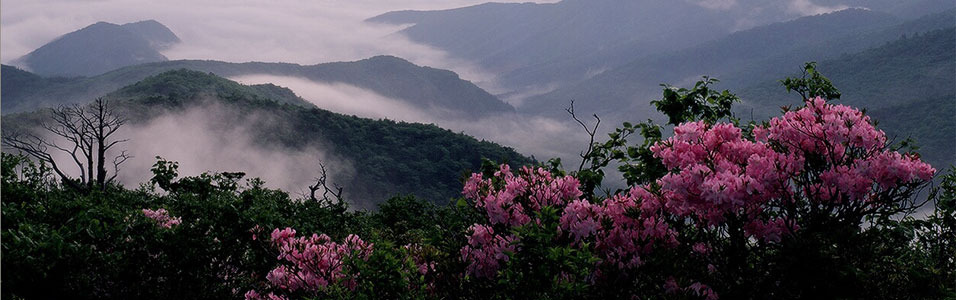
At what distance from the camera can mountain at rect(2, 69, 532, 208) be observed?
113 metres

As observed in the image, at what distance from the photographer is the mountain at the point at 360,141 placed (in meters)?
113

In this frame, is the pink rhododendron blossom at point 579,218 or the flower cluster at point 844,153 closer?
the flower cluster at point 844,153

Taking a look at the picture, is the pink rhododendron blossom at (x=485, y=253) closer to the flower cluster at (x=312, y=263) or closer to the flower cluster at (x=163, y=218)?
the flower cluster at (x=312, y=263)

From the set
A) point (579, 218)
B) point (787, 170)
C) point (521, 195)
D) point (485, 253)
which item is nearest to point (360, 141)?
point (521, 195)

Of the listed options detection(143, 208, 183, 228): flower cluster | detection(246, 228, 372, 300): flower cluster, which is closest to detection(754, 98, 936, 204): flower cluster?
detection(246, 228, 372, 300): flower cluster

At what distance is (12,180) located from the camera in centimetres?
1188

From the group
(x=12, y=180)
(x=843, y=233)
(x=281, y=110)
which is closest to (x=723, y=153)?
(x=843, y=233)

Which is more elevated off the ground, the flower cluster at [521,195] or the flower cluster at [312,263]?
the flower cluster at [521,195]

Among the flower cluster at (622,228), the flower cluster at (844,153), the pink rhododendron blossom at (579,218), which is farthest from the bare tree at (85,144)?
the flower cluster at (844,153)

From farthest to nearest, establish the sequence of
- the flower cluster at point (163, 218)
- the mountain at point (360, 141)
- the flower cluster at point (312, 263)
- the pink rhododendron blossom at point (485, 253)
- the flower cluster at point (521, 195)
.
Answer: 1. the mountain at point (360, 141)
2. the flower cluster at point (163, 218)
3. the flower cluster at point (312, 263)
4. the flower cluster at point (521, 195)
5. the pink rhododendron blossom at point (485, 253)

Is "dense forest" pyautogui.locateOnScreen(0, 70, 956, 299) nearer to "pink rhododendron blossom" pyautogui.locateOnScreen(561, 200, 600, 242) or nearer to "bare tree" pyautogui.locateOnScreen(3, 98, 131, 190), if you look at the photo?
"pink rhododendron blossom" pyautogui.locateOnScreen(561, 200, 600, 242)

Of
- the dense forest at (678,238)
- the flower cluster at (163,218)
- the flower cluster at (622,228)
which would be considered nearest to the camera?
the dense forest at (678,238)

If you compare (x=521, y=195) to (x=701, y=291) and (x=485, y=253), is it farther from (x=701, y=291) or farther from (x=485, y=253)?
(x=701, y=291)

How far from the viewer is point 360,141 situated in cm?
12169
